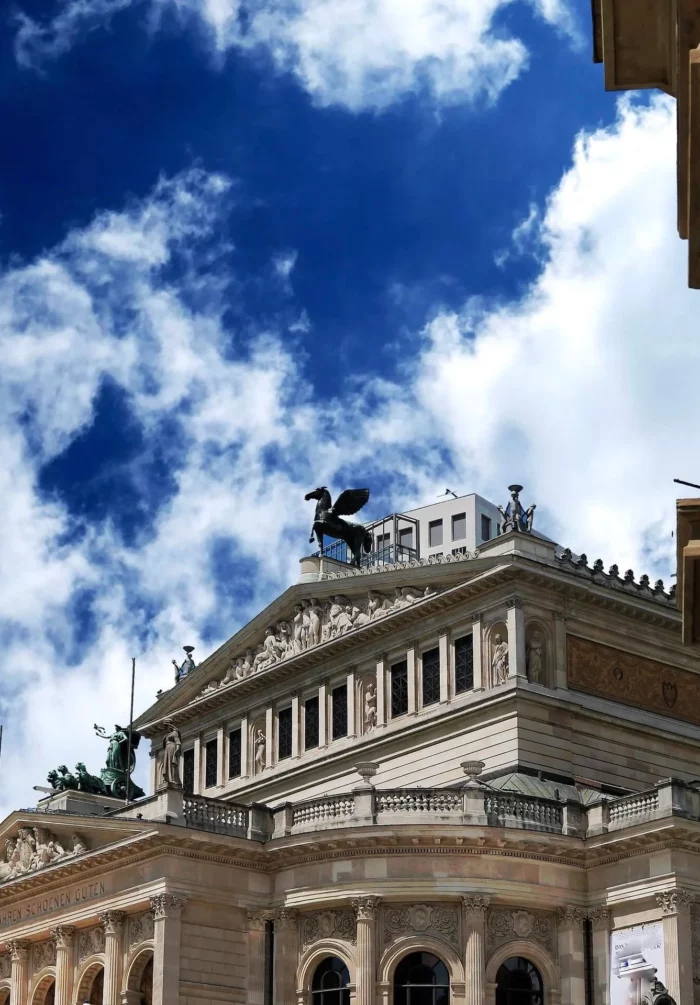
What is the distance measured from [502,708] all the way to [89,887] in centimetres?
1257

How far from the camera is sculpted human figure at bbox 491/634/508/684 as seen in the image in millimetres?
51875

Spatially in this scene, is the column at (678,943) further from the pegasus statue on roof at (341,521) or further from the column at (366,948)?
the pegasus statue on roof at (341,521)

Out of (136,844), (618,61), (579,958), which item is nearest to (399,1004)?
(579,958)

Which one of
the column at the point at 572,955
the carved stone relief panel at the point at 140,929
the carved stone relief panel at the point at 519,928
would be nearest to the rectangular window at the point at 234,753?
the carved stone relief panel at the point at 140,929

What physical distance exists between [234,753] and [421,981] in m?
18.2

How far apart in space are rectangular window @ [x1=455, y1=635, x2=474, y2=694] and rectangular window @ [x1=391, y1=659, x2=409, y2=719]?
81.6 inches

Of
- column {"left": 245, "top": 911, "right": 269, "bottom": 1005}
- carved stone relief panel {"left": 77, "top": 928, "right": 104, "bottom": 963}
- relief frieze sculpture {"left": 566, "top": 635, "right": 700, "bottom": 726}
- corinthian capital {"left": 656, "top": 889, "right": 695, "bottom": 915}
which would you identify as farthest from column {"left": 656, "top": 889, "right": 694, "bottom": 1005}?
carved stone relief panel {"left": 77, "top": 928, "right": 104, "bottom": 963}

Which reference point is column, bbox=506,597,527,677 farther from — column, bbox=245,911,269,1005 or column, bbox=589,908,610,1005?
column, bbox=245,911,269,1005

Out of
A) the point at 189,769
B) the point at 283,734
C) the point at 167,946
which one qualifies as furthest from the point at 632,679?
the point at 189,769

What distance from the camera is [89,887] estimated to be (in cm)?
4972

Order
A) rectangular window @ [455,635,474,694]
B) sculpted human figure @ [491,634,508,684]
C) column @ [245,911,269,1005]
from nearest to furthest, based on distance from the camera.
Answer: column @ [245,911,269,1005], sculpted human figure @ [491,634,508,684], rectangular window @ [455,635,474,694]

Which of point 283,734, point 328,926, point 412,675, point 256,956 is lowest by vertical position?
point 256,956

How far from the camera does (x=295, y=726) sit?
58781mm

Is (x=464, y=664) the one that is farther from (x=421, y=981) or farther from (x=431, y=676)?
(x=421, y=981)
